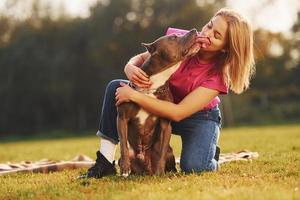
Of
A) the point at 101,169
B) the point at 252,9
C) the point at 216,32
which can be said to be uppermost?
the point at 252,9

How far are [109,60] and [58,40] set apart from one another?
220 inches

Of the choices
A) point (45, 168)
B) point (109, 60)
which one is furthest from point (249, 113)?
point (45, 168)

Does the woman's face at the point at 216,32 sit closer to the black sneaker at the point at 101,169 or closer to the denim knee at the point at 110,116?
the denim knee at the point at 110,116

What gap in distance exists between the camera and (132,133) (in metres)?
6.71

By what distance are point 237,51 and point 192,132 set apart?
1218mm

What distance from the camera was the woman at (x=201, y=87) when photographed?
6.79 meters

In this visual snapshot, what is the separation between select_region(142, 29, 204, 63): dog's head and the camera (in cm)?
650

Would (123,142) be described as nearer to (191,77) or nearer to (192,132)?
(192,132)

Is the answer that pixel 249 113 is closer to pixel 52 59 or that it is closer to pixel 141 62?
pixel 52 59

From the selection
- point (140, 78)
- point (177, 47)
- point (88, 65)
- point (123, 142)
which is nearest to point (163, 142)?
point (123, 142)

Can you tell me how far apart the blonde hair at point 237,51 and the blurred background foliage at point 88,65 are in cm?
2919

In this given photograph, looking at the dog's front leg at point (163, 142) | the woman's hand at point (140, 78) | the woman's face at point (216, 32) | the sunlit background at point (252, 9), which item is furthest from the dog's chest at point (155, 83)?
the sunlit background at point (252, 9)

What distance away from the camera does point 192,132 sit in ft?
23.8

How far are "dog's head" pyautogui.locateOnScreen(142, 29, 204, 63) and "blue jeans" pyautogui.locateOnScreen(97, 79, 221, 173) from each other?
776 millimetres
